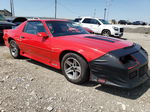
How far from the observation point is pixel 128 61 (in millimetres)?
2613

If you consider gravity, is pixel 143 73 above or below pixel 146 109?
above

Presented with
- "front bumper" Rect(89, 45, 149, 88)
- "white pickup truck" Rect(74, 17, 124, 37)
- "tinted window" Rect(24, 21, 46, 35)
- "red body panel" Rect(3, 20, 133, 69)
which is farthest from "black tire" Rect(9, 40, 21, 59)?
"white pickup truck" Rect(74, 17, 124, 37)

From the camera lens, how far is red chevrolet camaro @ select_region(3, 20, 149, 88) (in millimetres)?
2518

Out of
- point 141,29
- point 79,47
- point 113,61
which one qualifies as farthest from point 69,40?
point 141,29

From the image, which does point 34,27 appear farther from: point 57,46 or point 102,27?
point 102,27

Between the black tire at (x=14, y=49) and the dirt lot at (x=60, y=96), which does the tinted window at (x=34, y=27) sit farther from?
the dirt lot at (x=60, y=96)

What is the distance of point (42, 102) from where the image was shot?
2441mm

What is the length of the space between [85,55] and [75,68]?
0.49 meters

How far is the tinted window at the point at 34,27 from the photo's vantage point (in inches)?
150

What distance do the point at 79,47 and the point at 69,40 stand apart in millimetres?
413

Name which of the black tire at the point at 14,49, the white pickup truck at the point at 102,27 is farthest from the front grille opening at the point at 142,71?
the white pickup truck at the point at 102,27

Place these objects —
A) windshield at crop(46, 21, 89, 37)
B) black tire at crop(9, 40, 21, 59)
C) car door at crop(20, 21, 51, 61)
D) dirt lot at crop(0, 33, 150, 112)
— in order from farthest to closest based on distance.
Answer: black tire at crop(9, 40, 21, 59)
windshield at crop(46, 21, 89, 37)
car door at crop(20, 21, 51, 61)
dirt lot at crop(0, 33, 150, 112)

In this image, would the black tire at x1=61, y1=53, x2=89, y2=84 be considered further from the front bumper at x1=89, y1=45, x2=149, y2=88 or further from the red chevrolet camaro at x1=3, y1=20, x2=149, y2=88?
the front bumper at x1=89, y1=45, x2=149, y2=88

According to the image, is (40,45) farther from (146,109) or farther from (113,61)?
(146,109)
